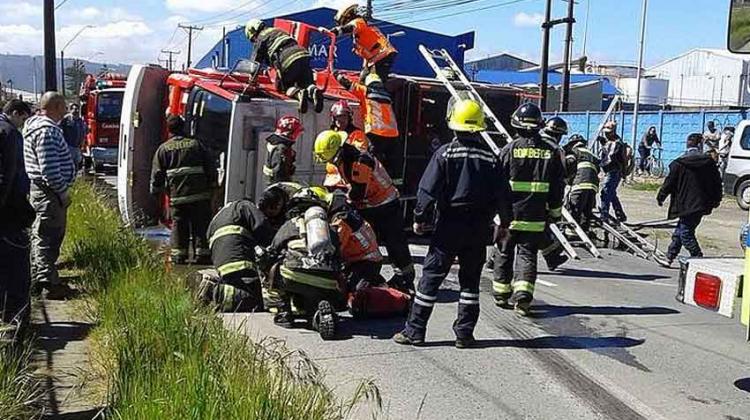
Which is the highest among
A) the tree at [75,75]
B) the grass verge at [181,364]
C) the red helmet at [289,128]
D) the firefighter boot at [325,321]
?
the tree at [75,75]

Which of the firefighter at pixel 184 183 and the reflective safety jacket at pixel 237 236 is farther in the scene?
the firefighter at pixel 184 183

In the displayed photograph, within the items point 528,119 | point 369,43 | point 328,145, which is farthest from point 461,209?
point 369,43

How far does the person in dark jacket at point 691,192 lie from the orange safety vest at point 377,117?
3.57 meters

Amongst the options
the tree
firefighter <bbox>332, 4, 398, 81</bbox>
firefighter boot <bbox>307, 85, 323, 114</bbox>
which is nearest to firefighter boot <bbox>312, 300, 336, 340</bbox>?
firefighter boot <bbox>307, 85, 323, 114</bbox>

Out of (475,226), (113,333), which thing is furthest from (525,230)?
(113,333)

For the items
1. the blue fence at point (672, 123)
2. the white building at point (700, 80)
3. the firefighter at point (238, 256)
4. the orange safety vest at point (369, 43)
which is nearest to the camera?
the firefighter at point (238, 256)

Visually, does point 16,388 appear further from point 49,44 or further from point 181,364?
point 49,44

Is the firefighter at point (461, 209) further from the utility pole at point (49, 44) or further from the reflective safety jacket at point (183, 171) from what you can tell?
the utility pole at point (49, 44)

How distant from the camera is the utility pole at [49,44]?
16.5m

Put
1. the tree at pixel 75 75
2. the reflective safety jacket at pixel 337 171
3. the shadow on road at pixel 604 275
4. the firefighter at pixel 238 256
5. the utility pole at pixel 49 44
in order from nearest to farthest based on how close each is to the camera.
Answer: the firefighter at pixel 238 256
the reflective safety jacket at pixel 337 171
the shadow on road at pixel 604 275
the utility pole at pixel 49 44
the tree at pixel 75 75

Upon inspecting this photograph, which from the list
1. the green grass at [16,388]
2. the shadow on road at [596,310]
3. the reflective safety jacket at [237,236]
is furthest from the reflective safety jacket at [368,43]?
the green grass at [16,388]

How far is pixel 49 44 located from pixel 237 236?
11478 mm

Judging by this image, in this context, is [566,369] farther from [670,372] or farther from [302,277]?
[302,277]

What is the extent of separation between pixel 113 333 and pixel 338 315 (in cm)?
211
